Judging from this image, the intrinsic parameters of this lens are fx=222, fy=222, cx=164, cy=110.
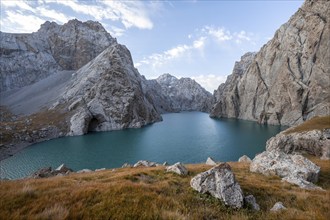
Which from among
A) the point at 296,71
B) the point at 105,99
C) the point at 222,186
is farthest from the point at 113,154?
the point at 296,71

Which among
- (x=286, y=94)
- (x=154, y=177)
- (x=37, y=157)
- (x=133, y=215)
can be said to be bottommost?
(x=37, y=157)

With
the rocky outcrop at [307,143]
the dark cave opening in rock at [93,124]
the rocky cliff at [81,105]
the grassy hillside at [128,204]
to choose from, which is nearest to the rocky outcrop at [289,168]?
the grassy hillside at [128,204]

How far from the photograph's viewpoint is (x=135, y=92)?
157 m

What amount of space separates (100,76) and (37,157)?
291 feet

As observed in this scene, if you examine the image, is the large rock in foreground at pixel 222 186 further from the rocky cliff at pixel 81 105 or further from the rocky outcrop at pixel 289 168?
the rocky cliff at pixel 81 105

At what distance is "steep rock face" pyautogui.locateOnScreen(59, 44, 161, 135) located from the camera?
131 m

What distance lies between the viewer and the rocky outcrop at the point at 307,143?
4169cm

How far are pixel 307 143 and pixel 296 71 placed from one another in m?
118

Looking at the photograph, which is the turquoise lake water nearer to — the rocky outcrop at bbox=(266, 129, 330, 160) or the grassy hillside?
the rocky outcrop at bbox=(266, 129, 330, 160)

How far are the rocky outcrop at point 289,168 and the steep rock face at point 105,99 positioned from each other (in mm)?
106807

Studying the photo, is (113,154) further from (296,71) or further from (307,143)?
(296,71)

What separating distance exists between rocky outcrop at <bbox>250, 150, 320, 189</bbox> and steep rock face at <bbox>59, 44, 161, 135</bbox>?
107 metres

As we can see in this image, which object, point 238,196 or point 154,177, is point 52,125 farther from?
point 238,196

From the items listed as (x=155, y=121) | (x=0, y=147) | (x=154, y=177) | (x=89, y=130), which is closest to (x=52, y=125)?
(x=89, y=130)
